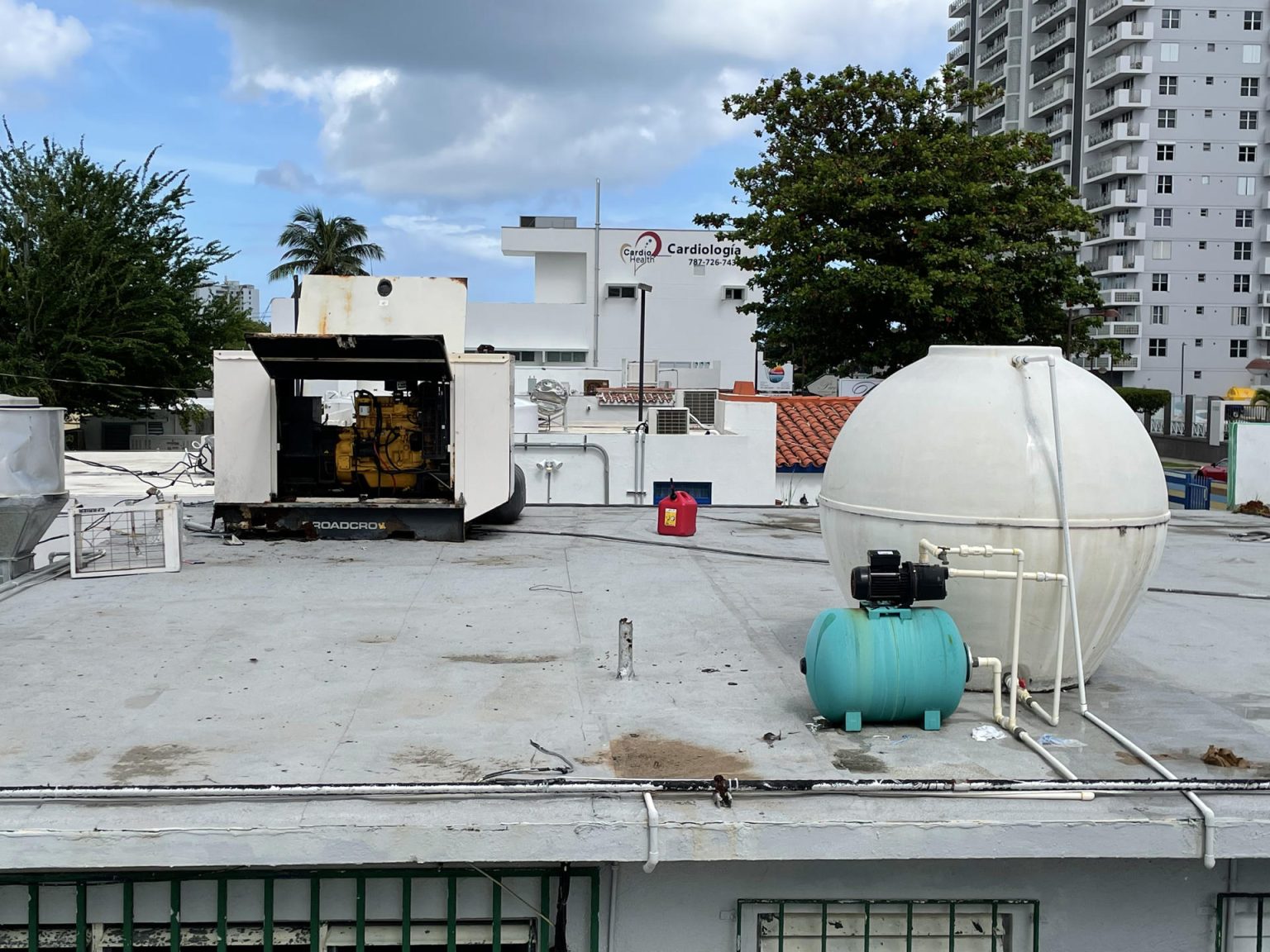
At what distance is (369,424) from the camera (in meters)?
15.0

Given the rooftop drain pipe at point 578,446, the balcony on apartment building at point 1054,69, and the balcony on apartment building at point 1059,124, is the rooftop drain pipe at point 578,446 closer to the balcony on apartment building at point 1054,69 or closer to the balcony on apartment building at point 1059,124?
the balcony on apartment building at point 1059,124

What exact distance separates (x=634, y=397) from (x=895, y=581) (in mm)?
35267

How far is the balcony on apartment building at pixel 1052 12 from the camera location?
9062 cm

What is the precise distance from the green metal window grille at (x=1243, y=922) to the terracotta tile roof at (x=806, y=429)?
2618cm

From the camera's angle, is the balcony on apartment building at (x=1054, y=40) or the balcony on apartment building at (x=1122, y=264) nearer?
the balcony on apartment building at (x=1122, y=264)

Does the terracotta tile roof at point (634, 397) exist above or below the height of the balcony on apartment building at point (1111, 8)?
below

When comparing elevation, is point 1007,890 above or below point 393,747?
below

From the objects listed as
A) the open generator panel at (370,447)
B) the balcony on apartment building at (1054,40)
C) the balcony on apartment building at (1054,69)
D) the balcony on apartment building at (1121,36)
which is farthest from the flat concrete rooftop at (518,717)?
the balcony on apartment building at (1054,40)

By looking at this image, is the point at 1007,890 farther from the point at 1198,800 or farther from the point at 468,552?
the point at 468,552

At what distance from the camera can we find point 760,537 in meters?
15.8

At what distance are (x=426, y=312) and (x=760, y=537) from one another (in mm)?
5115

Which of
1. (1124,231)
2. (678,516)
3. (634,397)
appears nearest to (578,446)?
(634,397)

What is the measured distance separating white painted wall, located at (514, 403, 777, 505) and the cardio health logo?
30294 millimetres

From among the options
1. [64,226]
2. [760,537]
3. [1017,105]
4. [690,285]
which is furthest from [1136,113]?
[760,537]
